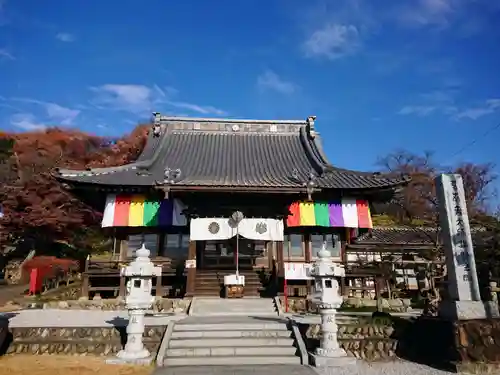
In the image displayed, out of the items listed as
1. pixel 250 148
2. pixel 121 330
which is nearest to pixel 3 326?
pixel 121 330

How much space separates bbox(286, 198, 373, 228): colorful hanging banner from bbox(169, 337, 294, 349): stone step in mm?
9038

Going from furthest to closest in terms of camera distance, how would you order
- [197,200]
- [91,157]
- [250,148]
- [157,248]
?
[91,157] < [250,148] < [157,248] < [197,200]

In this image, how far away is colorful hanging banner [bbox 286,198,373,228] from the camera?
18234 millimetres

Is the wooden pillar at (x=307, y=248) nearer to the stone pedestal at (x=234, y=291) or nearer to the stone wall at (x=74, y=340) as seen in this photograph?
the stone pedestal at (x=234, y=291)

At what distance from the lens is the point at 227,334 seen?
987 cm

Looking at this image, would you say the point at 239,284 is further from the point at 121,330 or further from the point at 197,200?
the point at 121,330

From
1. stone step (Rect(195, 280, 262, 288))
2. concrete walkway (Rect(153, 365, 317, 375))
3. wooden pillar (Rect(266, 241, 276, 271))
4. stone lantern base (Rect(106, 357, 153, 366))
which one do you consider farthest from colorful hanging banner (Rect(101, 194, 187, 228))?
concrete walkway (Rect(153, 365, 317, 375))

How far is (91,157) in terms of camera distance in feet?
128

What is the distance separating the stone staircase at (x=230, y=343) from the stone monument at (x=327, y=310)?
692 millimetres

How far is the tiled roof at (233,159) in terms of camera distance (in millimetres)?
17766

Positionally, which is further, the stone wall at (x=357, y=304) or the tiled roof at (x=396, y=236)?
the tiled roof at (x=396, y=236)

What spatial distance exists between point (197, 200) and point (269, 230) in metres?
3.70

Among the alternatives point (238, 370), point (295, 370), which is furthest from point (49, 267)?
point (295, 370)

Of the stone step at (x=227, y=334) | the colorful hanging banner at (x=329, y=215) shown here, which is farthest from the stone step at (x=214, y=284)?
the stone step at (x=227, y=334)
